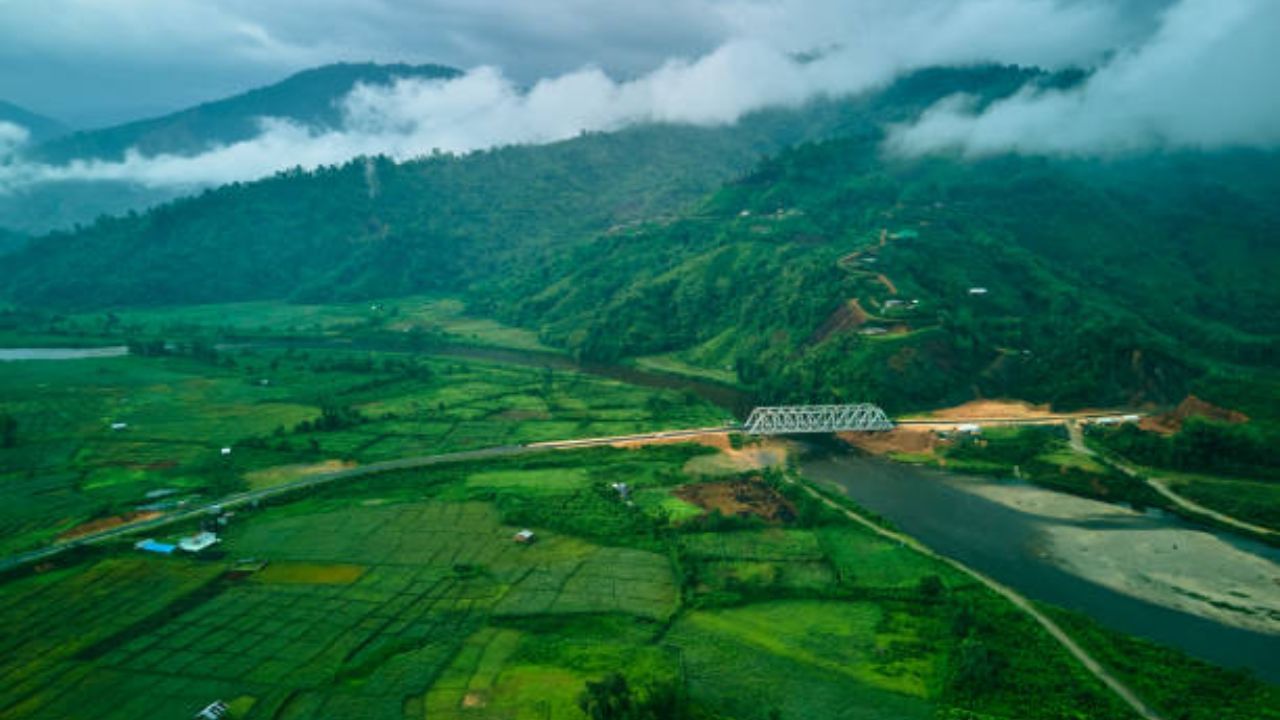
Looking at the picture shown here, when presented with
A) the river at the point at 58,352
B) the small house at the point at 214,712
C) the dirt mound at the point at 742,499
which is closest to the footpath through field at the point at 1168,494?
the dirt mound at the point at 742,499

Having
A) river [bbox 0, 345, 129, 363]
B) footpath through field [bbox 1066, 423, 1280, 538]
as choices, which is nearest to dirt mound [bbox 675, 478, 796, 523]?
footpath through field [bbox 1066, 423, 1280, 538]

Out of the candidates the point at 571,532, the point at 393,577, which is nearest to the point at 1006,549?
the point at 571,532

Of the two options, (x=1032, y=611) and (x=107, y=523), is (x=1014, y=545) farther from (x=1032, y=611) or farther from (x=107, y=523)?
(x=107, y=523)

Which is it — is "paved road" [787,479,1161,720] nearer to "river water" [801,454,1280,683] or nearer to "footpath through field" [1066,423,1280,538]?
"river water" [801,454,1280,683]

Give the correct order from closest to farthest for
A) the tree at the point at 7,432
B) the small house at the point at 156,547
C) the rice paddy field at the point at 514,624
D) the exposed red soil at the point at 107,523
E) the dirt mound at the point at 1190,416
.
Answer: the rice paddy field at the point at 514,624, the small house at the point at 156,547, the exposed red soil at the point at 107,523, the dirt mound at the point at 1190,416, the tree at the point at 7,432

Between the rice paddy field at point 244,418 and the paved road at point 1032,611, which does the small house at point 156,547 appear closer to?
the rice paddy field at point 244,418

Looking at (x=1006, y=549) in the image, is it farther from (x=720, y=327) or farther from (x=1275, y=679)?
(x=720, y=327)
